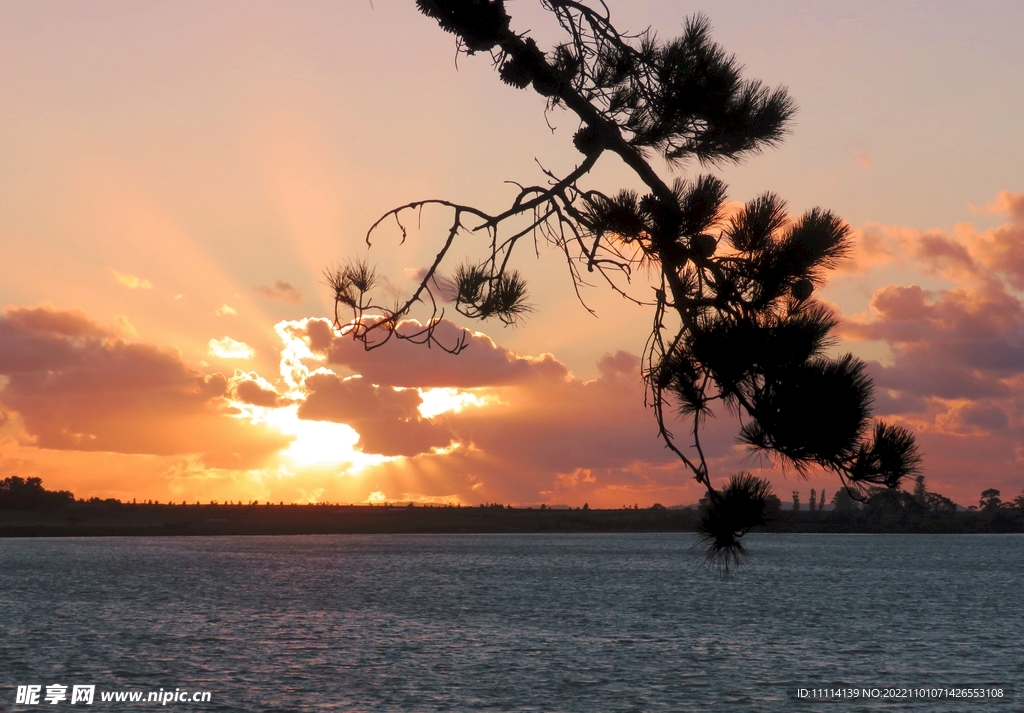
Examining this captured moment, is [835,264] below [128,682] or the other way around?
the other way around

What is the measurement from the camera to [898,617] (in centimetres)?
6544

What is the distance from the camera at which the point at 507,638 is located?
5150 cm

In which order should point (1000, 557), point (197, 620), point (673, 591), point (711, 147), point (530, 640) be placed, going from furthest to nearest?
point (1000, 557) → point (673, 591) → point (197, 620) → point (530, 640) → point (711, 147)

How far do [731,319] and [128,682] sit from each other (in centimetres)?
3837

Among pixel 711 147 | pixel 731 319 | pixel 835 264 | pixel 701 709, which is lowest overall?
pixel 701 709

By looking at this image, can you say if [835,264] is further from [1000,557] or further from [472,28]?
[1000,557]

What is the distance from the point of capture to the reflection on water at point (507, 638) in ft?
121

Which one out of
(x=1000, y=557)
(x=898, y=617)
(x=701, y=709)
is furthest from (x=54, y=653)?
(x=1000, y=557)

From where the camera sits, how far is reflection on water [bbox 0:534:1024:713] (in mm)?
36969

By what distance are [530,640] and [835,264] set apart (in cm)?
4598

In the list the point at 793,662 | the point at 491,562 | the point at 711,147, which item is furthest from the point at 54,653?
the point at 491,562

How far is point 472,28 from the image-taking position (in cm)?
740

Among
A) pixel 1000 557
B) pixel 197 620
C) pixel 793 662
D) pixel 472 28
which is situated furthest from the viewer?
pixel 1000 557

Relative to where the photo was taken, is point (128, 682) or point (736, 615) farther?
point (736, 615)
